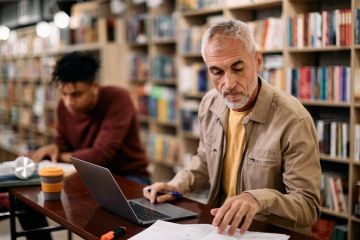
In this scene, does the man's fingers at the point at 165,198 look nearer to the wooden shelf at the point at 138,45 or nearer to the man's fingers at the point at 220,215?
the man's fingers at the point at 220,215

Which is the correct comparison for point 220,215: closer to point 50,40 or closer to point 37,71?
point 50,40

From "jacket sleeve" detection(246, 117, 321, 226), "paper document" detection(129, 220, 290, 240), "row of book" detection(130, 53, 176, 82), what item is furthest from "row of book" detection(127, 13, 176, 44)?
"paper document" detection(129, 220, 290, 240)

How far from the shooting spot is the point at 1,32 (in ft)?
28.9

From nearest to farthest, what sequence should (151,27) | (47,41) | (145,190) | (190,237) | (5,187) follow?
1. (190,237)
2. (145,190)
3. (5,187)
4. (151,27)
5. (47,41)

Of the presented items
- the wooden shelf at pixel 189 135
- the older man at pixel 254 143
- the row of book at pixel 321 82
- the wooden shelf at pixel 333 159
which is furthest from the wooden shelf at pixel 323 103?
the older man at pixel 254 143

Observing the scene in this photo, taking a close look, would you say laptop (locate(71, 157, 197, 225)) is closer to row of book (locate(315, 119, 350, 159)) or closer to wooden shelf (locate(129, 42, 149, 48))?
row of book (locate(315, 119, 350, 159))

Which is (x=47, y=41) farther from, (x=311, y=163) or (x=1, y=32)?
(x=311, y=163)

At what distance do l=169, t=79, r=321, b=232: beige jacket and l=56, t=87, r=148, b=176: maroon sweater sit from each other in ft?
2.99

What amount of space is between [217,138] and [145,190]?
35 centimetres

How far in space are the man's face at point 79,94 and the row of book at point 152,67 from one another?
1995 mm

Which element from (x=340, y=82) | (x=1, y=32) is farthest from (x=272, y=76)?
(x=1, y=32)

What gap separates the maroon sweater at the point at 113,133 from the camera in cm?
292

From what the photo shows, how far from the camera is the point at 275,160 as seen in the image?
1776 millimetres

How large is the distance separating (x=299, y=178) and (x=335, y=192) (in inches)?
66.7
